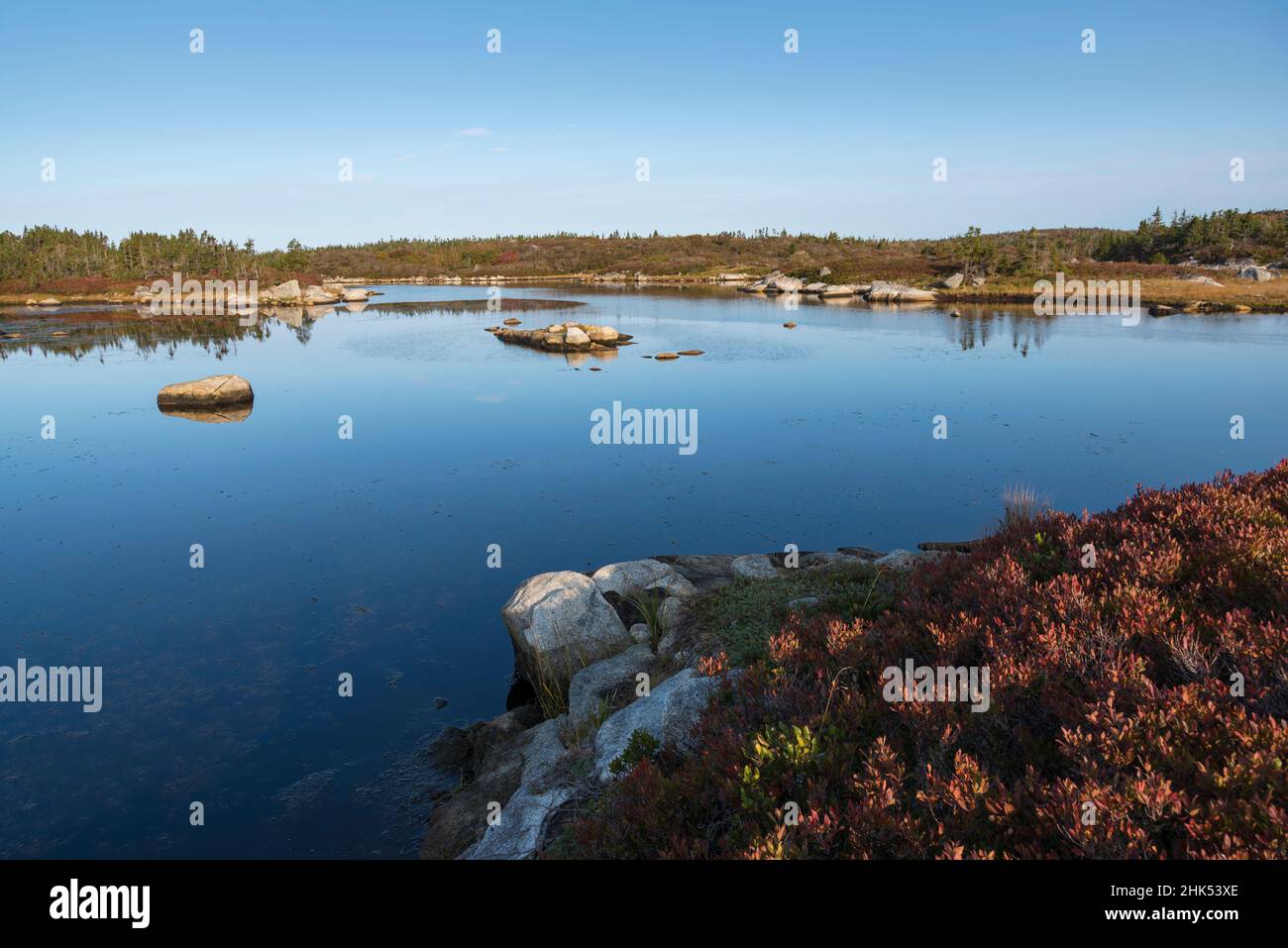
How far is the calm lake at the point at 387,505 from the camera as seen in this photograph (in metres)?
10.9

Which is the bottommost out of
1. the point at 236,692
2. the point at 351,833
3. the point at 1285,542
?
the point at 351,833

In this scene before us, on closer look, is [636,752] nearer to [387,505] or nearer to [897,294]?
[387,505]

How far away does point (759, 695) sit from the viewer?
6723 millimetres

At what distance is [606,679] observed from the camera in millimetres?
10898

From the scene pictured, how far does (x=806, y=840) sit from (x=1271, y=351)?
5497 centimetres

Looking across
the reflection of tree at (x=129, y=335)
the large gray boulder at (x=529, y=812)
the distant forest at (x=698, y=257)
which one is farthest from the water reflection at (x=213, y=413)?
the distant forest at (x=698, y=257)

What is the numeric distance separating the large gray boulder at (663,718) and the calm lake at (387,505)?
140 inches

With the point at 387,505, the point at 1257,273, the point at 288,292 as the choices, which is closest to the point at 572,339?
the point at 387,505

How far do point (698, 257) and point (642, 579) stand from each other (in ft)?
549

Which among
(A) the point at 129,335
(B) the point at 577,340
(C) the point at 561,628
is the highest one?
(A) the point at 129,335

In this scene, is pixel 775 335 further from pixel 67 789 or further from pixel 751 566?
pixel 67 789

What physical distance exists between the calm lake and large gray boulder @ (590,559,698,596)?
243 cm

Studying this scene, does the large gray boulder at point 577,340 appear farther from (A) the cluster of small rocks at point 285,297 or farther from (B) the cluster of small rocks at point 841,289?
(A) the cluster of small rocks at point 285,297
